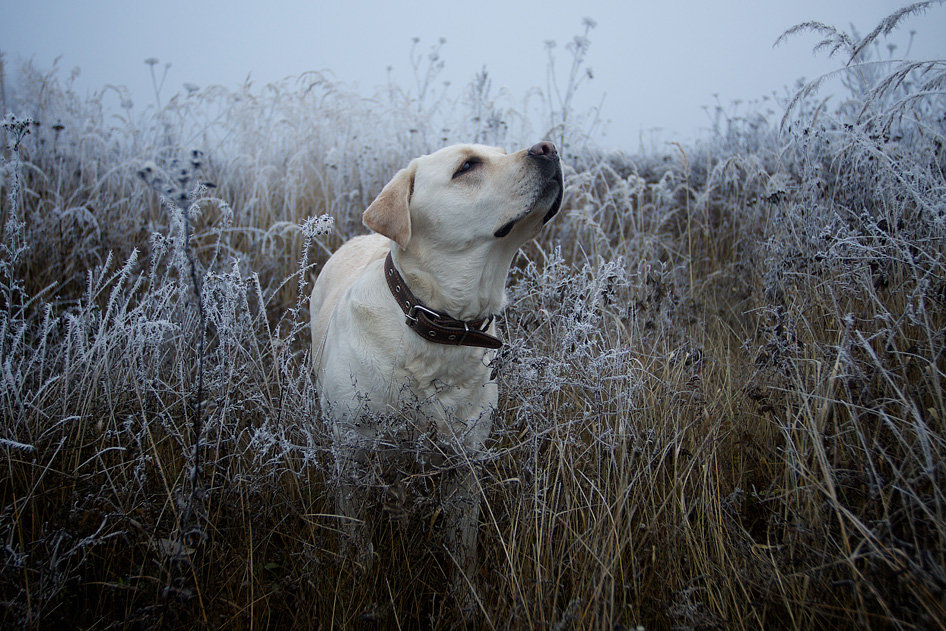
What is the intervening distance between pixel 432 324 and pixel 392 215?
0.45 m

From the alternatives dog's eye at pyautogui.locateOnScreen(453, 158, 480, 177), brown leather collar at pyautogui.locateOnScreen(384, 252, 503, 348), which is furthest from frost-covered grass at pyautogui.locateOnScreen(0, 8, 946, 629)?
dog's eye at pyautogui.locateOnScreen(453, 158, 480, 177)

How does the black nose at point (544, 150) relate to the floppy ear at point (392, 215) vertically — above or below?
above

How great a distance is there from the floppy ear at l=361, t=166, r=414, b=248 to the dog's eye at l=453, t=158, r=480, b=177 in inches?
8.8

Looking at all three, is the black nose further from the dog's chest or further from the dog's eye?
the dog's chest

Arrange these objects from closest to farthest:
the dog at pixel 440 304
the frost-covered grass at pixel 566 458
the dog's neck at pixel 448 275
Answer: the frost-covered grass at pixel 566 458 → the dog at pixel 440 304 → the dog's neck at pixel 448 275

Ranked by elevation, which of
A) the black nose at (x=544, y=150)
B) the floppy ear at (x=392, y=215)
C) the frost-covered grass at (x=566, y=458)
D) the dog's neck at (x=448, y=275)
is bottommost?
the frost-covered grass at (x=566, y=458)

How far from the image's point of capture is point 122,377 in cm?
223

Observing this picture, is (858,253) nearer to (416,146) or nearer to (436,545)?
(436,545)

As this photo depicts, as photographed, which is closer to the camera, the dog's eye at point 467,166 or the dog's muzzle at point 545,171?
the dog's muzzle at point 545,171

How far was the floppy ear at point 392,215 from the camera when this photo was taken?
2.00 meters

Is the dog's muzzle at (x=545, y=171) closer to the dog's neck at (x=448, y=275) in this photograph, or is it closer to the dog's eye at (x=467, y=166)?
the dog's neck at (x=448, y=275)

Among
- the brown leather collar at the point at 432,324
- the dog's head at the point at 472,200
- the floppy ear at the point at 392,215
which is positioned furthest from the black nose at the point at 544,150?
the brown leather collar at the point at 432,324

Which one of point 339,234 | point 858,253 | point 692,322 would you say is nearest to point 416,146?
point 339,234

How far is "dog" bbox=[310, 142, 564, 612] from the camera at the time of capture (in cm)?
193
